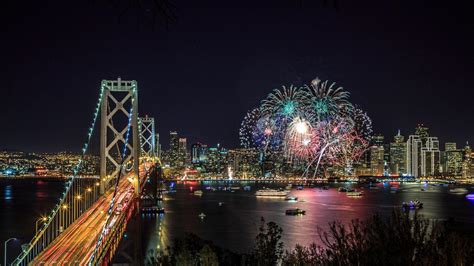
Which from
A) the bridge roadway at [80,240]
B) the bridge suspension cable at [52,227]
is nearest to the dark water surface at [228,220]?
the bridge suspension cable at [52,227]

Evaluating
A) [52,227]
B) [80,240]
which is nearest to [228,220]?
[52,227]

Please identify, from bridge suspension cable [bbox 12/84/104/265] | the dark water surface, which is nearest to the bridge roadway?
bridge suspension cable [bbox 12/84/104/265]

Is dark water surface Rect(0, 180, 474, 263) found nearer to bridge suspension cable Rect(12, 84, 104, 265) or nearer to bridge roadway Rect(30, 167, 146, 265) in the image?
bridge suspension cable Rect(12, 84, 104, 265)

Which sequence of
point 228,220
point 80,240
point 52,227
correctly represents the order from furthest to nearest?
point 228,220 → point 52,227 → point 80,240

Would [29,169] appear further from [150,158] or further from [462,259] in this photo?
[462,259]

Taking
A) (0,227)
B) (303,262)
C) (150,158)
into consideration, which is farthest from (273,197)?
(303,262)

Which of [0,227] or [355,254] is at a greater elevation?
[355,254]

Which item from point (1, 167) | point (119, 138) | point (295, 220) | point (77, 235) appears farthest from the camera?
point (1, 167)

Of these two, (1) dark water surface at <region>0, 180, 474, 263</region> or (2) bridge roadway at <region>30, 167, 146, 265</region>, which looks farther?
(1) dark water surface at <region>0, 180, 474, 263</region>

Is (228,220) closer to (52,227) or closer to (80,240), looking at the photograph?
(52,227)
